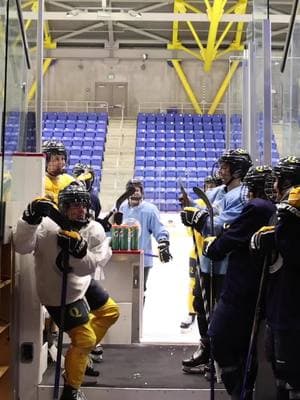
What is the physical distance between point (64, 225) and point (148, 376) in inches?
41.3

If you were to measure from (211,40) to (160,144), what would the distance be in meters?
2.98

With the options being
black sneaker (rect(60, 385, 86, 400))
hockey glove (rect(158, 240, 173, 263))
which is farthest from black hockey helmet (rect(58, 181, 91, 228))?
hockey glove (rect(158, 240, 173, 263))

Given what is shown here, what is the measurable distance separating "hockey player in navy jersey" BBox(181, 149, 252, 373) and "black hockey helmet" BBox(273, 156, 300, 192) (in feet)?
2.01

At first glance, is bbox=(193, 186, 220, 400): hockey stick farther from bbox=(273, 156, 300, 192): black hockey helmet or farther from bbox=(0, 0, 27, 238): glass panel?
bbox=(0, 0, 27, 238): glass panel

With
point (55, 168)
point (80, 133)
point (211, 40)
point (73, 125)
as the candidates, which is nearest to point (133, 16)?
point (211, 40)

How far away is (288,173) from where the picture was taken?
248 cm

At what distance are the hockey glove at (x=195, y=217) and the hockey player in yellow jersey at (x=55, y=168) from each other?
919 millimetres

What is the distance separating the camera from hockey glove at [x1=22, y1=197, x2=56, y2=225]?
2.76 meters

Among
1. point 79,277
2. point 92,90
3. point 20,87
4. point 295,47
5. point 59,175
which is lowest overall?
point 79,277

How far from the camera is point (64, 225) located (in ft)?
9.32

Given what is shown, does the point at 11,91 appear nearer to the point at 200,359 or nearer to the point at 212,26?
the point at 200,359

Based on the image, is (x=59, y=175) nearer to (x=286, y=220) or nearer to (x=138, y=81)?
(x=286, y=220)

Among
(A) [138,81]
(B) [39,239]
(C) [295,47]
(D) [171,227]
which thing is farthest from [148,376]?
(A) [138,81]

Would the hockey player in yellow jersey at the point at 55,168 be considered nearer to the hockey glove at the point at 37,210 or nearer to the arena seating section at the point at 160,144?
the hockey glove at the point at 37,210
